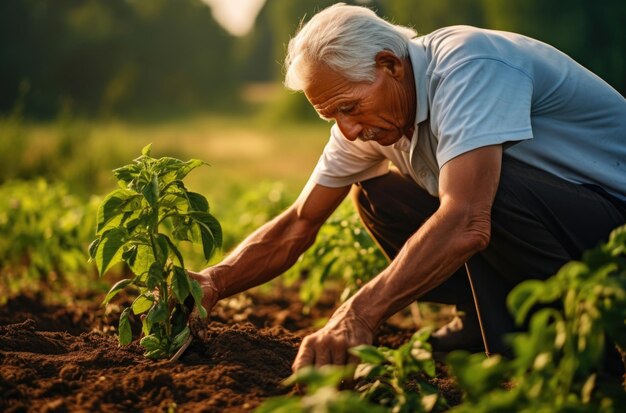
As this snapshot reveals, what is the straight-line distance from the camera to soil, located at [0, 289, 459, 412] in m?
2.31

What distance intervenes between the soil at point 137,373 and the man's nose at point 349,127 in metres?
0.73

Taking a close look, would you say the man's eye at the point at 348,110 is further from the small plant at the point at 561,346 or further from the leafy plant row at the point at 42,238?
the leafy plant row at the point at 42,238

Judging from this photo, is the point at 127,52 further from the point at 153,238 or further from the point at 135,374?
the point at 135,374

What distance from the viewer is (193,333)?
271 centimetres

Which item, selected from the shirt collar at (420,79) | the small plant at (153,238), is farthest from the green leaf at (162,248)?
the shirt collar at (420,79)

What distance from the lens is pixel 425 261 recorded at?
240 centimetres

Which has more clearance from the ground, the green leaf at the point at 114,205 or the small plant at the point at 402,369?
the green leaf at the point at 114,205

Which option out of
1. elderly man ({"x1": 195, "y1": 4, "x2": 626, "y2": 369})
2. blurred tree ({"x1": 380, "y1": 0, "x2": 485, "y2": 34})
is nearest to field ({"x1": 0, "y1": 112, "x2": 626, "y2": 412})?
elderly man ({"x1": 195, "y1": 4, "x2": 626, "y2": 369})

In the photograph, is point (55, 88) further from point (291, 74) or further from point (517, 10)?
point (291, 74)

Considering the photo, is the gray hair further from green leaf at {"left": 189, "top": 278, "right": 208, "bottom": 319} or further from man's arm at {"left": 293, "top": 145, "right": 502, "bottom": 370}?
green leaf at {"left": 189, "top": 278, "right": 208, "bottom": 319}

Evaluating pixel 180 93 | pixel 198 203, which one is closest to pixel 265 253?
pixel 198 203

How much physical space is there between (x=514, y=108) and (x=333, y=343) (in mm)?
929

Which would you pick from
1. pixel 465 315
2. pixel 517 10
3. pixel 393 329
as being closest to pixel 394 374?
pixel 465 315

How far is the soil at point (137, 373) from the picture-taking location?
7.59 ft
